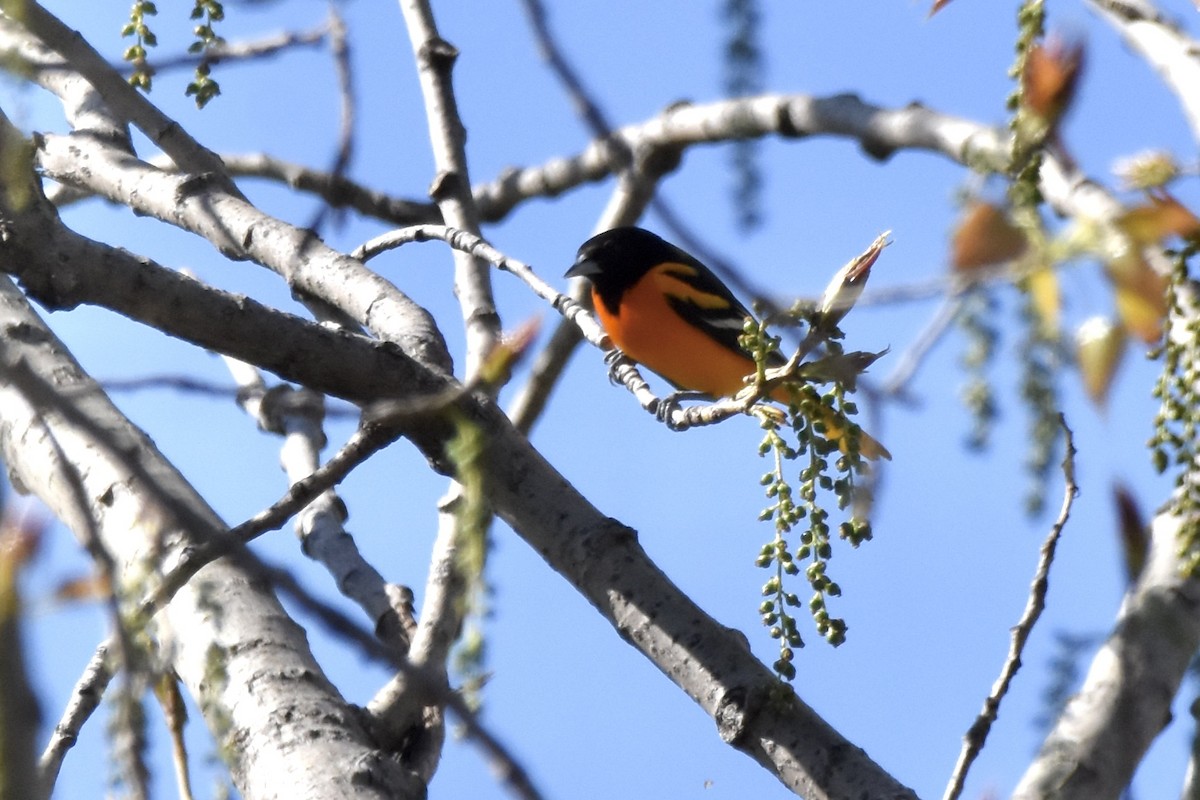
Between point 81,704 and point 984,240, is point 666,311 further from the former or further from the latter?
point 984,240

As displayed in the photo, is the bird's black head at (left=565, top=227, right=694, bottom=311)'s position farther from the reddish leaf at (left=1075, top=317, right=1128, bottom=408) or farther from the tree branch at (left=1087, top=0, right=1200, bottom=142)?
the reddish leaf at (left=1075, top=317, right=1128, bottom=408)

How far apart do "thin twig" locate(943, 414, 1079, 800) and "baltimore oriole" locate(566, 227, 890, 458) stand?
3409mm

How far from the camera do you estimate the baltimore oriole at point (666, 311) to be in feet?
18.0

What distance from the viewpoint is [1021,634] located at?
1.79m

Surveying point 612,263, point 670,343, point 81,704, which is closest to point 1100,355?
point 81,704

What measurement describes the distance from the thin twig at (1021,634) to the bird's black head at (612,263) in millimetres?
4018

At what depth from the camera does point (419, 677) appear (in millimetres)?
703

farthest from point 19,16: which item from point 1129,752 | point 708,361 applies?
point 708,361

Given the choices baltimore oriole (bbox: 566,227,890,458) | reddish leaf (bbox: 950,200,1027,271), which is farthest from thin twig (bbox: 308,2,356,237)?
baltimore oriole (bbox: 566,227,890,458)

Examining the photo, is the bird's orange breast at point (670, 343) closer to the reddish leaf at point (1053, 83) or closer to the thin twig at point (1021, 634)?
the thin twig at point (1021, 634)

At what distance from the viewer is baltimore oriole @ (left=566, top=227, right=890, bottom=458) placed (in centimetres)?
548

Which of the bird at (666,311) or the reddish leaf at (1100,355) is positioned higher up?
the bird at (666,311)

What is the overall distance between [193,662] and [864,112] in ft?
5.94

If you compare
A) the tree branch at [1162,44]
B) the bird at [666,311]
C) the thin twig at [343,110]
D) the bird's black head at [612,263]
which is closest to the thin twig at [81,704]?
the thin twig at [343,110]
